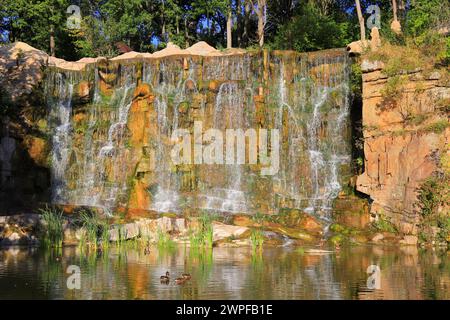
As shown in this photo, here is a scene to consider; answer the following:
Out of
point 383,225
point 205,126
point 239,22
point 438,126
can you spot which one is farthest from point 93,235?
point 239,22

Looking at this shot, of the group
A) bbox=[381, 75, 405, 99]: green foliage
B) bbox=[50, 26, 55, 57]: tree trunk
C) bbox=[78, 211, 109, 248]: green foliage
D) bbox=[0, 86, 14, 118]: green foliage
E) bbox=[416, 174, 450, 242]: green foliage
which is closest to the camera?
bbox=[78, 211, 109, 248]: green foliage

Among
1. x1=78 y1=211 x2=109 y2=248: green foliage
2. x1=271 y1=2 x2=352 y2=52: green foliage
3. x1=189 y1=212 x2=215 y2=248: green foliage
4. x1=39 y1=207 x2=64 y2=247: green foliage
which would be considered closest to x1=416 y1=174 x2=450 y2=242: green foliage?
x1=189 y1=212 x2=215 y2=248: green foliage

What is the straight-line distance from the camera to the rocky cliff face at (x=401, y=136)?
22.2 meters

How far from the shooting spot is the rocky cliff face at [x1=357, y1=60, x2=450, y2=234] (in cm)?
2223

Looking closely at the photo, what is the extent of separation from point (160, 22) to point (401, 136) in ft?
99.5

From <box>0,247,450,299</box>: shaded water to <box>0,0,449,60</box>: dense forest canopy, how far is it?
73.7 feet

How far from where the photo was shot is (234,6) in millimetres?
47344

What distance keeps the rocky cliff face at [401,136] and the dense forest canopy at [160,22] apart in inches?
544

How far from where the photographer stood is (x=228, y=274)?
43.9 ft

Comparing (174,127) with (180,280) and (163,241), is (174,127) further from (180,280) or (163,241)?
(180,280)

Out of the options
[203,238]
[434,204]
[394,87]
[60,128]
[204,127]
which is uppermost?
[394,87]

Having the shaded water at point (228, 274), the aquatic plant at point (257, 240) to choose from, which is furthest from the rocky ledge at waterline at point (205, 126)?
the shaded water at point (228, 274)

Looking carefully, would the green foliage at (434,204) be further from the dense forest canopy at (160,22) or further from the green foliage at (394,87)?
the dense forest canopy at (160,22)

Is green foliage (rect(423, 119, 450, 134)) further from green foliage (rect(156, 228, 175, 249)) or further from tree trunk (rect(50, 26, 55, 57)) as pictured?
tree trunk (rect(50, 26, 55, 57))
